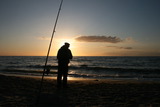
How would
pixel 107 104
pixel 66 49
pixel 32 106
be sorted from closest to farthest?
pixel 32 106, pixel 107 104, pixel 66 49

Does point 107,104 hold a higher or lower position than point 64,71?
lower

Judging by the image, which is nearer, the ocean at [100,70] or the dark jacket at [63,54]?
the dark jacket at [63,54]

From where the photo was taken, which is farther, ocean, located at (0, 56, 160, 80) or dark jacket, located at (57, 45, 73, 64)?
ocean, located at (0, 56, 160, 80)

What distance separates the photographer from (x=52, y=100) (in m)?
4.35

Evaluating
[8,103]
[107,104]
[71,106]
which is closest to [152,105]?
[107,104]

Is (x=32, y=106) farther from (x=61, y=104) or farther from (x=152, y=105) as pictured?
(x=152, y=105)

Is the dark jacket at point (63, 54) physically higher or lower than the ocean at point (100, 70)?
higher

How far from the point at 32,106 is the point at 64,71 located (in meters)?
2.74

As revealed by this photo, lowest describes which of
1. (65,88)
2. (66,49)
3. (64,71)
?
(65,88)

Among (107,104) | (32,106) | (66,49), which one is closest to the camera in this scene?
(32,106)

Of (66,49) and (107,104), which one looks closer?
(107,104)

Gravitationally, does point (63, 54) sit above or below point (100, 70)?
above

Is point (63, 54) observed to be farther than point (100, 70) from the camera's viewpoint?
No

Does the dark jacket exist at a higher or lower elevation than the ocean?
higher
